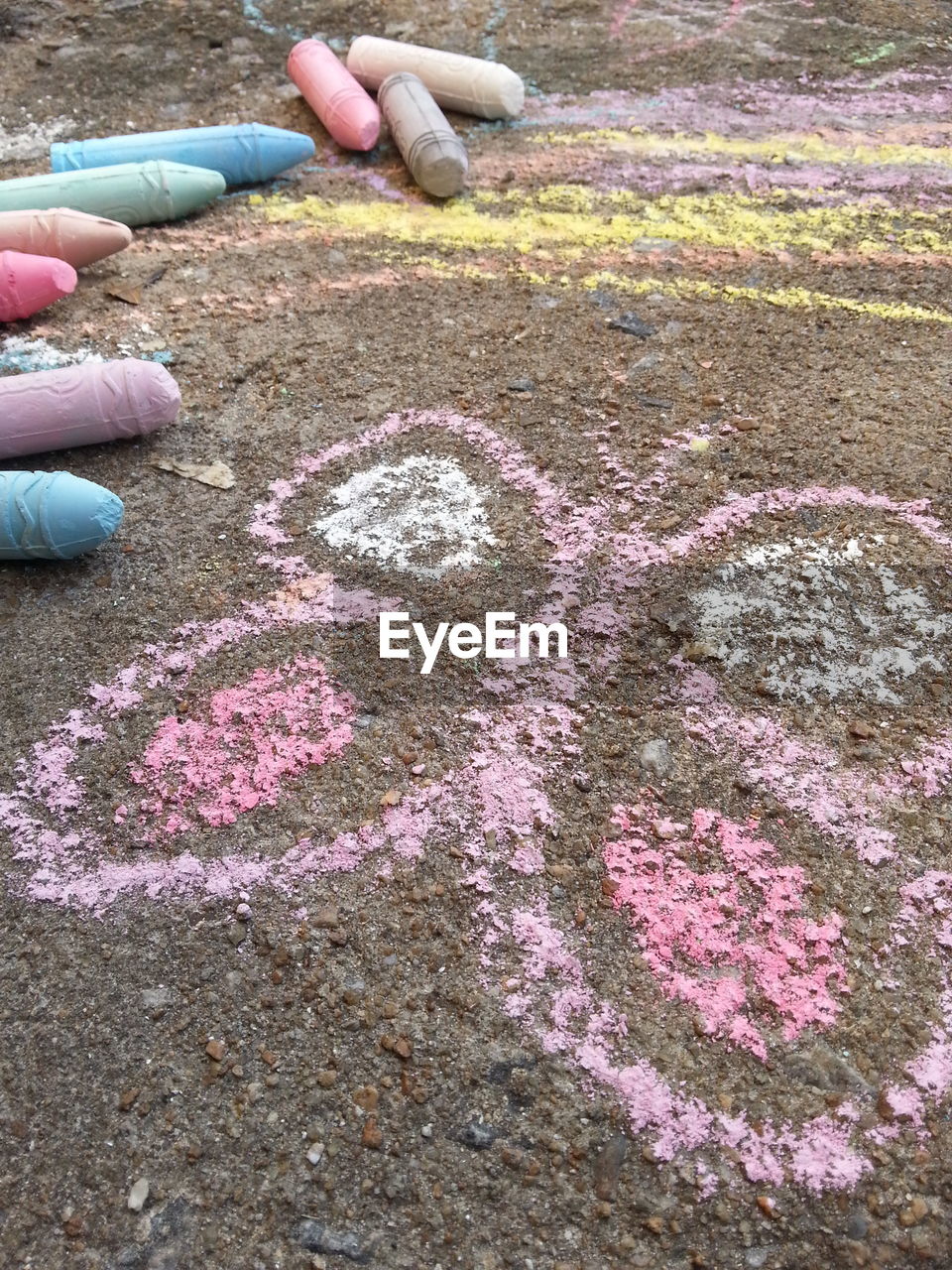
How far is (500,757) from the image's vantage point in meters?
2.39

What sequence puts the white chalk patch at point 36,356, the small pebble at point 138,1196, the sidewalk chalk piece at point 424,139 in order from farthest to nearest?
the sidewalk chalk piece at point 424,139 → the white chalk patch at point 36,356 → the small pebble at point 138,1196

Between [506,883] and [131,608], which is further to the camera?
[131,608]

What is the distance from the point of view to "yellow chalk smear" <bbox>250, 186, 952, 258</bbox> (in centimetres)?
401

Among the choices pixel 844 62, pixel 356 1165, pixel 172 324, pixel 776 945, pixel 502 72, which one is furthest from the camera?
pixel 844 62

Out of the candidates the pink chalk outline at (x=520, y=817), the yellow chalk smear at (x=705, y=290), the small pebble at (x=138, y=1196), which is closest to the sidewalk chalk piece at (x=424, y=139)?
the yellow chalk smear at (x=705, y=290)

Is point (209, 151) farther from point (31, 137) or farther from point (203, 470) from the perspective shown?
point (203, 470)

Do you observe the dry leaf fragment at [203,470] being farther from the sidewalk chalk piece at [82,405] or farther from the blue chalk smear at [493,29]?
the blue chalk smear at [493,29]

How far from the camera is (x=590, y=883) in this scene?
218 cm

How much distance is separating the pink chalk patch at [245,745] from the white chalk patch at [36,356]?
163cm

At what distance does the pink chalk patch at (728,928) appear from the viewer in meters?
2.00

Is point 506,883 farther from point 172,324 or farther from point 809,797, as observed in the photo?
point 172,324

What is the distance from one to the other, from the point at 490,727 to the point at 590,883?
0.46 m

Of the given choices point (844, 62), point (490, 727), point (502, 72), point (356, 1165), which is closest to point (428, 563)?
point (490, 727)

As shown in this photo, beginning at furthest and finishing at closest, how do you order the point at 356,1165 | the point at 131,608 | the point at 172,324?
the point at 172,324, the point at 131,608, the point at 356,1165
